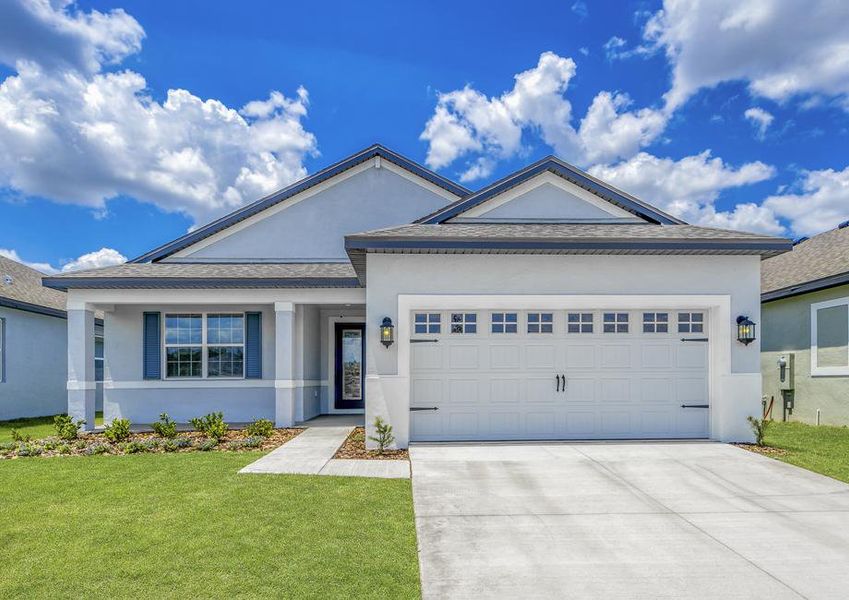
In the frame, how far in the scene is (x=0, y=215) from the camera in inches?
768

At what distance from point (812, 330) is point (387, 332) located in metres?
11.1

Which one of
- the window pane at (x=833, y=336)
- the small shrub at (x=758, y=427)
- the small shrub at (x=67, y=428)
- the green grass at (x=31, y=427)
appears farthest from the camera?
the window pane at (x=833, y=336)

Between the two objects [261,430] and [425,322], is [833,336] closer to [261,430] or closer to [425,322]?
[425,322]

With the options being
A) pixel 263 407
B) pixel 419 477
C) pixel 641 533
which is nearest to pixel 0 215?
pixel 263 407

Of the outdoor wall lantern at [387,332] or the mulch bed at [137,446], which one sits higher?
the outdoor wall lantern at [387,332]

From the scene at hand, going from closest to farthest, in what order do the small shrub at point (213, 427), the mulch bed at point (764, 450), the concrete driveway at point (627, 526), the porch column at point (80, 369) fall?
the concrete driveway at point (627, 526) < the mulch bed at point (764, 450) < the small shrub at point (213, 427) < the porch column at point (80, 369)

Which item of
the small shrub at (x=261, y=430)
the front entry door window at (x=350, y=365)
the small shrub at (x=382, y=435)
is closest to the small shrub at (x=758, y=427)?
the small shrub at (x=382, y=435)

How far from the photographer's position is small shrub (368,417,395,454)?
28.4ft

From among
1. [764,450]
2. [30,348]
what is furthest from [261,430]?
[30,348]

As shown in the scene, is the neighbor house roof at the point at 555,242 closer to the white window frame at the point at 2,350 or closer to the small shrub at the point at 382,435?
the small shrub at the point at 382,435

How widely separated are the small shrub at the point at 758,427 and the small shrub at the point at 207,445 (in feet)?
31.1

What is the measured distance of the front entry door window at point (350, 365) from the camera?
1381cm

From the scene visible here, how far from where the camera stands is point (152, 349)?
40.3 ft

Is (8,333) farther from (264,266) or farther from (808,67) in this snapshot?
(808,67)
